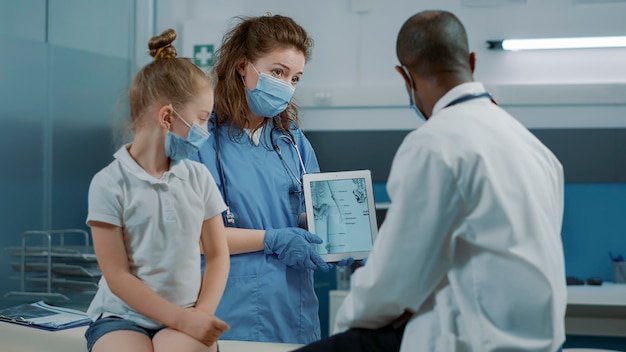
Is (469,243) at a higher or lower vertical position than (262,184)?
lower

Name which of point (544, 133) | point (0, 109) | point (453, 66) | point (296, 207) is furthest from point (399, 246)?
point (544, 133)

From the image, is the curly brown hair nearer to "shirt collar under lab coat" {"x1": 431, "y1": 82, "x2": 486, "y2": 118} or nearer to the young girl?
the young girl

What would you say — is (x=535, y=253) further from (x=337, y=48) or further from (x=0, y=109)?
(x=337, y=48)

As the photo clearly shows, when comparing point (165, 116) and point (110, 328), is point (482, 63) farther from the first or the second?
point (110, 328)

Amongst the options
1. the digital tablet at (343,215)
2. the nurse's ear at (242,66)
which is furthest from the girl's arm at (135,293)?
the nurse's ear at (242,66)

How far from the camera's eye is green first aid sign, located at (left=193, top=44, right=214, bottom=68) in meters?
4.14

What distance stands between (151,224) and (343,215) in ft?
2.30

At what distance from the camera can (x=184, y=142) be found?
1380mm

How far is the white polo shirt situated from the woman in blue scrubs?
1.43ft

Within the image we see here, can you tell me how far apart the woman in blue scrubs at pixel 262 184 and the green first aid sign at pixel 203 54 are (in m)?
2.14

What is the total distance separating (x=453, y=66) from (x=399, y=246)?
0.34m

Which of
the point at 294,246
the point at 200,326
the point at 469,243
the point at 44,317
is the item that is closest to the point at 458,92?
the point at 469,243

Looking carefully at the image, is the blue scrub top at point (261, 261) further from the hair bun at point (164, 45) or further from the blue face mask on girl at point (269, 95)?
the hair bun at point (164, 45)

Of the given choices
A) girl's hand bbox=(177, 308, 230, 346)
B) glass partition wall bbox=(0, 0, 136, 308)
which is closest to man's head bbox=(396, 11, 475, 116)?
girl's hand bbox=(177, 308, 230, 346)
